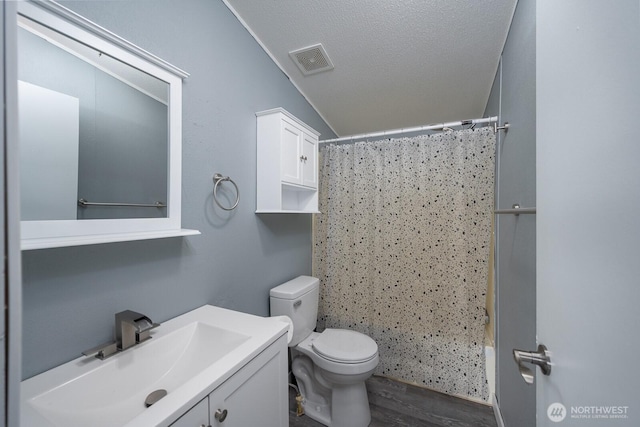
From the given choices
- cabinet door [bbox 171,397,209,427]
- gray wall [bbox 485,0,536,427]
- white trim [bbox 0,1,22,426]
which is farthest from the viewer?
gray wall [bbox 485,0,536,427]

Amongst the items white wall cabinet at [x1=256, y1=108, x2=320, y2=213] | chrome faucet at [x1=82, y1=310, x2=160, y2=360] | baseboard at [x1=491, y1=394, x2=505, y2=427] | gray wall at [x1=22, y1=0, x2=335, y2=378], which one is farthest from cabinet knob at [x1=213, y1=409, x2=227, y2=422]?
baseboard at [x1=491, y1=394, x2=505, y2=427]

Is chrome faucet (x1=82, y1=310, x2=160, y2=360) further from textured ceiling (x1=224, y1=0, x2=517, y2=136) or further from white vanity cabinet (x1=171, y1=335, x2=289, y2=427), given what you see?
textured ceiling (x1=224, y1=0, x2=517, y2=136)

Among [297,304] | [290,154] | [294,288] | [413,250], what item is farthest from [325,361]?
[290,154]

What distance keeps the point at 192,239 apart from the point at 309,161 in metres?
1.01

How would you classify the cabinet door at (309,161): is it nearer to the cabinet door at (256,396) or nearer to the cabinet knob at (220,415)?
the cabinet door at (256,396)

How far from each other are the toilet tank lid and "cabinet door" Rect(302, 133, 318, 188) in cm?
74

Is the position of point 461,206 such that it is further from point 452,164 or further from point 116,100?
point 116,100

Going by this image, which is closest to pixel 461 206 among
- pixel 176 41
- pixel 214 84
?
pixel 214 84

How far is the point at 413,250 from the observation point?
1.86 meters

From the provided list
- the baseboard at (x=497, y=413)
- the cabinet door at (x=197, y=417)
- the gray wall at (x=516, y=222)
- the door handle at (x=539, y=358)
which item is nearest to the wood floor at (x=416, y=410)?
the baseboard at (x=497, y=413)

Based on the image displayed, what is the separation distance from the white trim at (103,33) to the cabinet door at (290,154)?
0.63 metres

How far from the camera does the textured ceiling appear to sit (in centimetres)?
139

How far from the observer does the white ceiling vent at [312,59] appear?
5.49 ft

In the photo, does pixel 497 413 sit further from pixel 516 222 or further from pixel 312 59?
pixel 312 59
